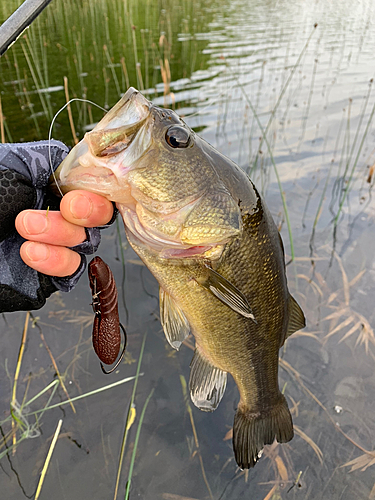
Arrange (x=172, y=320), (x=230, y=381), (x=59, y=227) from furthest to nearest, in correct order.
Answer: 1. (x=230, y=381)
2. (x=172, y=320)
3. (x=59, y=227)

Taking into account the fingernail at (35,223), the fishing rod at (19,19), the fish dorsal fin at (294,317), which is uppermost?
the fishing rod at (19,19)

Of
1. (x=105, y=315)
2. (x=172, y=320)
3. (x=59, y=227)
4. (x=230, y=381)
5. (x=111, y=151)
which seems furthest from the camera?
(x=230, y=381)

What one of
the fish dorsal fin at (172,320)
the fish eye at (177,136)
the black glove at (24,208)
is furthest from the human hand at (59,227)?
the fish dorsal fin at (172,320)

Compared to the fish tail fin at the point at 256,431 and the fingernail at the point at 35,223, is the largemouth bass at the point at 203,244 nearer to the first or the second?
the fish tail fin at the point at 256,431

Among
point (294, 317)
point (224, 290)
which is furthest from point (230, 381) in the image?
point (224, 290)

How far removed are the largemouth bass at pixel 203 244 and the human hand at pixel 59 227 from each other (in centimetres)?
6

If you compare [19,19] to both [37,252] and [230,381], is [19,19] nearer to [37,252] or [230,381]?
[37,252]

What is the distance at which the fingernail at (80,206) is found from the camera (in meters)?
1.35

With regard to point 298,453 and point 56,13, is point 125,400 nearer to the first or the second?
point 298,453

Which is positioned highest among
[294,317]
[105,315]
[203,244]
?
[203,244]

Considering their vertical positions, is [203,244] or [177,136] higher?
[177,136]

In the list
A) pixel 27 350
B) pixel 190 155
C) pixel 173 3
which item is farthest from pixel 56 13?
pixel 190 155

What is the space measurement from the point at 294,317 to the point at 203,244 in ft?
2.67

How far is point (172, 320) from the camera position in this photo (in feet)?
6.01
